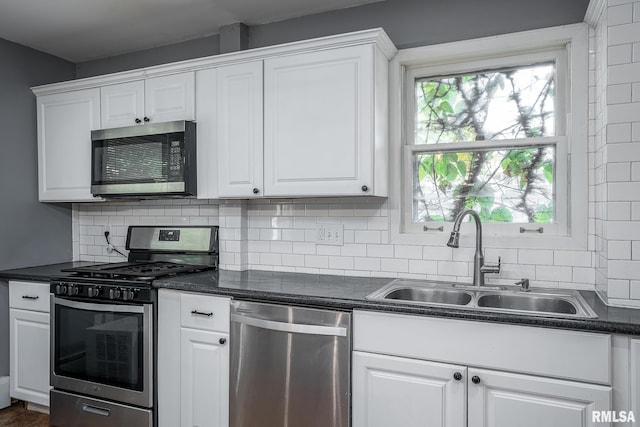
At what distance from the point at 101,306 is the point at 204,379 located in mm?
713

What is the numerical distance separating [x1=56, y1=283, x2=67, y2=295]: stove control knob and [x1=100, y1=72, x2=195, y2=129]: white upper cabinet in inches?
41.2

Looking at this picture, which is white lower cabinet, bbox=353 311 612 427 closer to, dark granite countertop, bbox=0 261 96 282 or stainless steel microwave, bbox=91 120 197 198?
stainless steel microwave, bbox=91 120 197 198

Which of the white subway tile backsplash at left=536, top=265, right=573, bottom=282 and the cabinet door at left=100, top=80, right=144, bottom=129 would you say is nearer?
the white subway tile backsplash at left=536, top=265, right=573, bottom=282

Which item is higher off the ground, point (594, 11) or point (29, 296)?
point (594, 11)

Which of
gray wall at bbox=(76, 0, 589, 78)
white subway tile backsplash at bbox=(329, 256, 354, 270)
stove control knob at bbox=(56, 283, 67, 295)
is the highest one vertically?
gray wall at bbox=(76, 0, 589, 78)

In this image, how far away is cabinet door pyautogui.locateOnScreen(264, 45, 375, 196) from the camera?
7.06 feet

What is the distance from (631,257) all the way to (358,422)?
127 cm

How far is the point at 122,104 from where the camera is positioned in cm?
279

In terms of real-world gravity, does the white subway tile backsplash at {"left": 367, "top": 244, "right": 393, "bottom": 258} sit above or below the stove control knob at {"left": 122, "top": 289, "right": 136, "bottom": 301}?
above

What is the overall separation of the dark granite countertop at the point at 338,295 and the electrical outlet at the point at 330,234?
204 millimetres

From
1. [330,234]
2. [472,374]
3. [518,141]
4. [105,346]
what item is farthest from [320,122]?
[105,346]

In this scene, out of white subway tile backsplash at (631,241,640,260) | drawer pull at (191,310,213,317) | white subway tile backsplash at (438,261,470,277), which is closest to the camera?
white subway tile backsplash at (631,241,640,260)

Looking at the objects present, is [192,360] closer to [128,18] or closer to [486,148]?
[486,148]

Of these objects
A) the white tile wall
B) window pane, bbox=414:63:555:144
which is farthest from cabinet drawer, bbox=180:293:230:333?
window pane, bbox=414:63:555:144
